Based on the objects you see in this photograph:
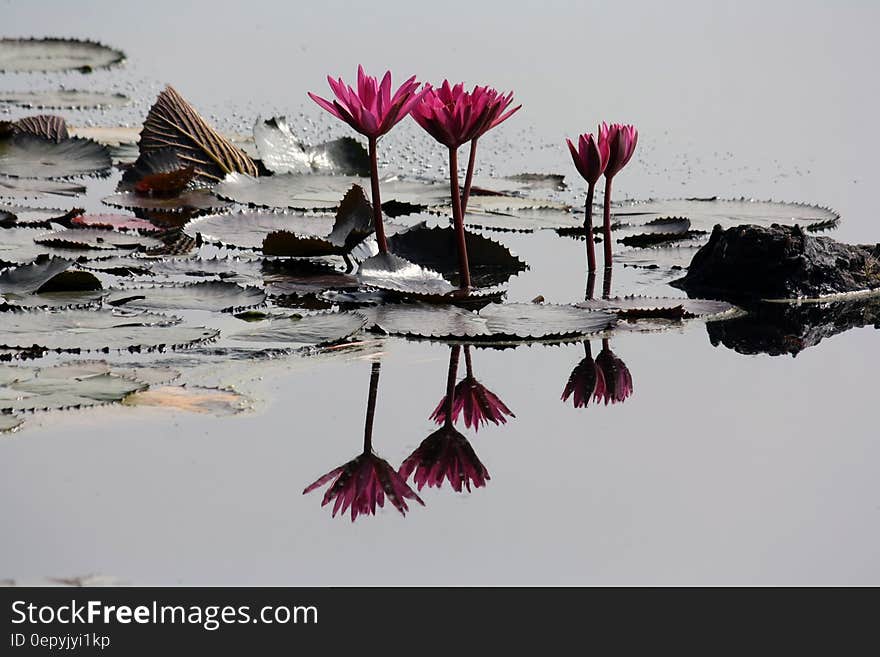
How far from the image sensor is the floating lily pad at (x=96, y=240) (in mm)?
2404

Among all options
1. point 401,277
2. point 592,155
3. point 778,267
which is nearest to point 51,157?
point 401,277

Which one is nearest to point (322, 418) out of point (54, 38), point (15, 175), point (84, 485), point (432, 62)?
point (84, 485)

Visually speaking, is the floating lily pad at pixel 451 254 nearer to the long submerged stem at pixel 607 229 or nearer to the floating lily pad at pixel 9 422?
the long submerged stem at pixel 607 229

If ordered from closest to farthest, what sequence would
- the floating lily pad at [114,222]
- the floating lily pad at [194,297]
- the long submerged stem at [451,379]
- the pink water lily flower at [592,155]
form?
the long submerged stem at [451,379]
the floating lily pad at [194,297]
the pink water lily flower at [592,155]
the floating lily pad at [114,222]

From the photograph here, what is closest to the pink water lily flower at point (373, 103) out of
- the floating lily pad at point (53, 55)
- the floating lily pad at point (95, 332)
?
the floating lily pad at point (95, 332)

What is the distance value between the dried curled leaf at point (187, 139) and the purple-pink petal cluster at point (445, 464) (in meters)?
1.70

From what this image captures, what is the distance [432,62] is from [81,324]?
3.15 metres

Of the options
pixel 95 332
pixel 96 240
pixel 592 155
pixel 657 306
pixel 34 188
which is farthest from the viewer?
pixel 34 188

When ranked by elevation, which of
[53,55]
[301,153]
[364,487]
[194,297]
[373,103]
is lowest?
[364,487]

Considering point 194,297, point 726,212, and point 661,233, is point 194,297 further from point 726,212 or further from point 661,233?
point 726,212

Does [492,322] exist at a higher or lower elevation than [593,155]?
lower

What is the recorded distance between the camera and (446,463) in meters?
1.42

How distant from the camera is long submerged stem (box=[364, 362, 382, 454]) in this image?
1467mm

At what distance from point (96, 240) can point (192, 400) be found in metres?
0.97
